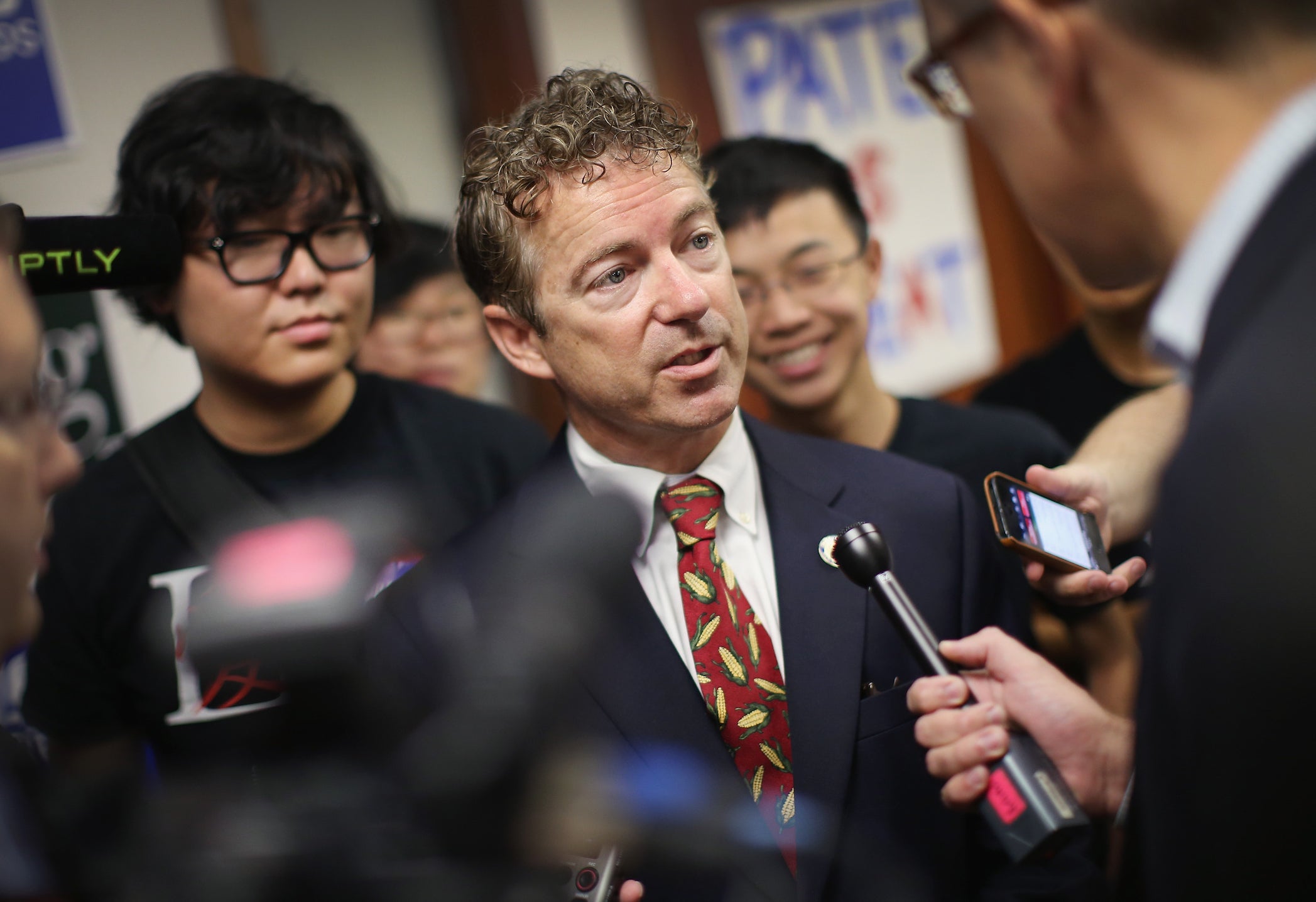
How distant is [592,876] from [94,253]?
106cm

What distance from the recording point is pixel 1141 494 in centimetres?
165

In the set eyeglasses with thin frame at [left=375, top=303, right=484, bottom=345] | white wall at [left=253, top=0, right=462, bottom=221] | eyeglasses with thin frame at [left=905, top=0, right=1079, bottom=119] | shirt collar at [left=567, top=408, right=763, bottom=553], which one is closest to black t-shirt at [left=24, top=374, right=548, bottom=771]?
shirt collar at [left=567, top=408, right=763, bottom=553]

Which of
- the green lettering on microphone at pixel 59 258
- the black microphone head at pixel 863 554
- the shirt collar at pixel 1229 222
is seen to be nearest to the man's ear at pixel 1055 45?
the shirt collar at pixel 1229 222

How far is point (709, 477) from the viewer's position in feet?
5.32

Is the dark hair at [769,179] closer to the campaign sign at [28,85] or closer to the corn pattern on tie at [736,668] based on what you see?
the corn pattern on tie at [736,668]

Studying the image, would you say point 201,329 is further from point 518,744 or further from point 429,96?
point 429,96

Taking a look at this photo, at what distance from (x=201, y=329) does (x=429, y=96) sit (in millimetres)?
2019

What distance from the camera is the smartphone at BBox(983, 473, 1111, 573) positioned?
4.18 feet

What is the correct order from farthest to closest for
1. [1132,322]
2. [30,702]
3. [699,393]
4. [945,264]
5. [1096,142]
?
1. [945,264]
2. [1132,322]
3. [30,702]
4. [699,393]
5. [1096,142]

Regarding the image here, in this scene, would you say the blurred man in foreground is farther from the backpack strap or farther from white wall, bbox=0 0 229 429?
white wall, bbox=0 0 229 429

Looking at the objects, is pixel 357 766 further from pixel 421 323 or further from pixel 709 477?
pixel 421 323

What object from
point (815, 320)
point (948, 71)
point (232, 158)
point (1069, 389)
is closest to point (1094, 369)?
point (1069, 389)

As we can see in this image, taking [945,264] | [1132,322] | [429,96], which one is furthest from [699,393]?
[945,264]

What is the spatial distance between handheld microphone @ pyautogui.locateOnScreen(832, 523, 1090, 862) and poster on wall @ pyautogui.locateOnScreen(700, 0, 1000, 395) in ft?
9.11
